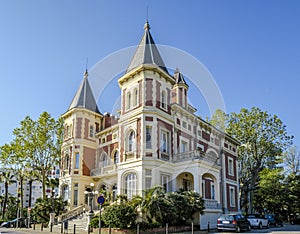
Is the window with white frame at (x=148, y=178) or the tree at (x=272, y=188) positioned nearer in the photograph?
the window with white frame at (x=148, y=178)

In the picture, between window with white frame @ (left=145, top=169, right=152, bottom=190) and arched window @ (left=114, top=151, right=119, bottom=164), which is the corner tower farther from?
window with white frame @ (left=145, top=169, right=152, bottom=190)

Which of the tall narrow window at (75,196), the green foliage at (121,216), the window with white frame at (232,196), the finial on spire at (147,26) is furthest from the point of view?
the window with white frame at (232,196)

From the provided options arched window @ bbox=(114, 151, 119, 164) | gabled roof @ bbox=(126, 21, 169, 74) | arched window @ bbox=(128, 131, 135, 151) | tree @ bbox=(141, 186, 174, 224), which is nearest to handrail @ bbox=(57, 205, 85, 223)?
arched window @ bbox=(114, 151, 119, 164)

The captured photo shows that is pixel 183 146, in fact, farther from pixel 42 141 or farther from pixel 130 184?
pixel 42 141

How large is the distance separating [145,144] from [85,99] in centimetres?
1175

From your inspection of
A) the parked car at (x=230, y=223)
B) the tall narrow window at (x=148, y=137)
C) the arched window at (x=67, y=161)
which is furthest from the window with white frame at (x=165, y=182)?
the arched window at (x=67, y=161)

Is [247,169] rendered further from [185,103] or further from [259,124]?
[185,103]

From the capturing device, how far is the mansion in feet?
75.7

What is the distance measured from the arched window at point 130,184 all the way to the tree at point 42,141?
12.9m

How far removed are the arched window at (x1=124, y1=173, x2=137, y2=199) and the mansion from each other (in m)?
0.07

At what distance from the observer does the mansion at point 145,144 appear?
2306 cm

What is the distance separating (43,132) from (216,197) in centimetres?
1909

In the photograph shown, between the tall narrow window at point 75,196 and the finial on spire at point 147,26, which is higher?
the finial on spire at point 147,26

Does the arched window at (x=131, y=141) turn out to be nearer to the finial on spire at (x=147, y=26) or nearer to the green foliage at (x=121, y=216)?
the green foliage at (x=121, y=216)
